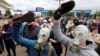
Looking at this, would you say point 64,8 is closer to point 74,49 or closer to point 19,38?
point 74,49

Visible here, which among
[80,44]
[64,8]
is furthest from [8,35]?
[80,44]

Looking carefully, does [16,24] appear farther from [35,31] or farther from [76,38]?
[35,31]

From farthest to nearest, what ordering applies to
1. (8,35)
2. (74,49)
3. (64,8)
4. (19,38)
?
(8,35), (19,38), (64,8), (74,49)

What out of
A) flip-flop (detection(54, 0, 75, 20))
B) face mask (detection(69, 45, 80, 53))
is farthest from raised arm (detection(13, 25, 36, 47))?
face mask (detection(69, 45, 80, 53))

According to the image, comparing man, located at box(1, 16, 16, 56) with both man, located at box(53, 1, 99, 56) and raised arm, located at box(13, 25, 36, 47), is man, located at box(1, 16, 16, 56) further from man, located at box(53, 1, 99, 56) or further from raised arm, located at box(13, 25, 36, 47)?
man, located at box(53, 1, 99, 56)

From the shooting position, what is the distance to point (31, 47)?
5238 millimetres

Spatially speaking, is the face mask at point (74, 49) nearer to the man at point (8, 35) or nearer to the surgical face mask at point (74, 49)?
the surgical face mask at point (74, 49)

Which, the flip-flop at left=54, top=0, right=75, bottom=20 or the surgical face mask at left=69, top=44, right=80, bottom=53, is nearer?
the surgical face mask at left=69, top=44, right=80, bottom=53

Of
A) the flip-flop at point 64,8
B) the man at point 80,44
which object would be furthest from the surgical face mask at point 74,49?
the flip-flop at point 64,8

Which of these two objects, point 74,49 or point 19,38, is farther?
A: point 19,38

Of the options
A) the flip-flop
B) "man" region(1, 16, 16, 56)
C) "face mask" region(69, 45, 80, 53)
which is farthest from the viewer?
"man" region(1, 16, 16, 56)

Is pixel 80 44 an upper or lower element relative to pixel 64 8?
lower

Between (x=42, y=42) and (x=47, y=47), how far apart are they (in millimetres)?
136

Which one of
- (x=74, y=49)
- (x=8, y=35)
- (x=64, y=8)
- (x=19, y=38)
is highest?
(x=64, y=8)
